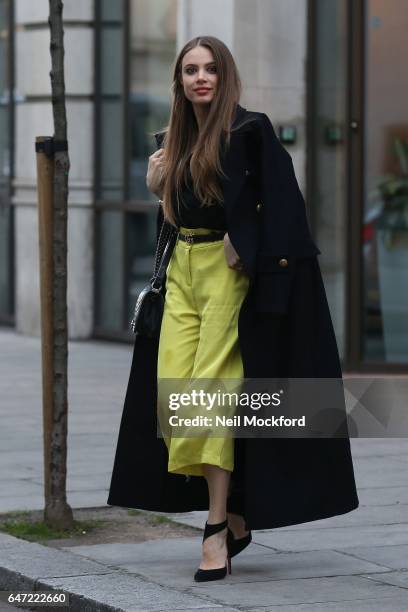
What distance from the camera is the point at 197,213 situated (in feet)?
18.2

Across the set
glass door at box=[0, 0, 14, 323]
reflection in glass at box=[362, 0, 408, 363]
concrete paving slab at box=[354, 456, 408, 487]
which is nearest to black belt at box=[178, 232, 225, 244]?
concrete paving slab at box=[354, 456, 408, 487]

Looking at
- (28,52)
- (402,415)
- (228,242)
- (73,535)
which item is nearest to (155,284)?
(228,242)

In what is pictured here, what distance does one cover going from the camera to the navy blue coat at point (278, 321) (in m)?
5.41

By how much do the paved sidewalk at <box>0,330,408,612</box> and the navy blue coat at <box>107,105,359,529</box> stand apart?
0.86 ft

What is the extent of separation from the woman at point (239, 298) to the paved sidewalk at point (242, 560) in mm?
237

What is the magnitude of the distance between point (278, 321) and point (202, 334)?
27 centimetres

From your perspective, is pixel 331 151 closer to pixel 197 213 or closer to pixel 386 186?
pixel 386 186

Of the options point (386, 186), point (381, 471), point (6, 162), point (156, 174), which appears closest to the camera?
point (156, 174)

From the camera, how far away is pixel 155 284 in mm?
5695

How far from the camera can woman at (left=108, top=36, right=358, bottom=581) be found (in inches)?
214

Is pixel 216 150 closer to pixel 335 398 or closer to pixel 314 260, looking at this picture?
pixel 314 260

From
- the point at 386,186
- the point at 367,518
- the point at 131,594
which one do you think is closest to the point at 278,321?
the point at 131,594

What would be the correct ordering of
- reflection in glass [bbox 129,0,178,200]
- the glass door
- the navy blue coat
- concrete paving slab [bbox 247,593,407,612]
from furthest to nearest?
the glass door, reflection in glass [bbox 129,0,178,200], the navy blue coat, concrete paving slab [bbox 247,593,407,612]

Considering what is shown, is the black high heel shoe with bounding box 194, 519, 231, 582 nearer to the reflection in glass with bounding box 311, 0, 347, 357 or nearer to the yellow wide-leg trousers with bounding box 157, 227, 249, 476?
the yellow wide-leg trousers with bounding box 157, 227, 249, 476
